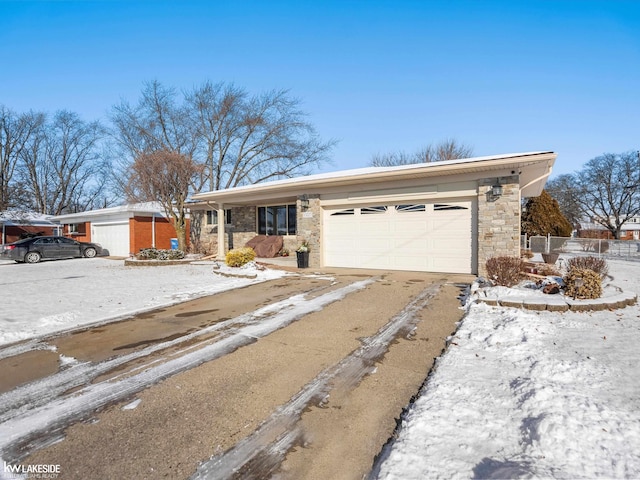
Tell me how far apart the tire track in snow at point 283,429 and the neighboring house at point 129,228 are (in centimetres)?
1784

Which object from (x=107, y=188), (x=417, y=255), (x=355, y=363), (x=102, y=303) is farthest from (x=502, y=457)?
(x=107, y=188)

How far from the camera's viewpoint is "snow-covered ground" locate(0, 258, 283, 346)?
509 cm

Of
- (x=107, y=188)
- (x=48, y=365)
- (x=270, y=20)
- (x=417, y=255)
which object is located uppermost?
(x=270, y=20)

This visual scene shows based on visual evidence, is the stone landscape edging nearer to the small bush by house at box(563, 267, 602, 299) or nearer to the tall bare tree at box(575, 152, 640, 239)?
the small bush by house at box(563, 267, 602, 299)

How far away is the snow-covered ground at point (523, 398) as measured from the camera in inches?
75.2

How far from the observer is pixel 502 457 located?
1.97 meters

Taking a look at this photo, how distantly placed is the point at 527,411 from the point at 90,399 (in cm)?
353

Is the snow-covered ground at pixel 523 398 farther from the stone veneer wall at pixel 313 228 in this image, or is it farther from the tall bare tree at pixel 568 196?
the tall bare tree at pixel 568 196

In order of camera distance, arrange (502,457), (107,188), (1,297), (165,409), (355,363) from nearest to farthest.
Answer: (502,457), (165,409), (355,363), (1,297), (107,188)

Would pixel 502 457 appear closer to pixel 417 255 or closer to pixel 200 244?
pixel 417 255

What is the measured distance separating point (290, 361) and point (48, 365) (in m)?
2.64

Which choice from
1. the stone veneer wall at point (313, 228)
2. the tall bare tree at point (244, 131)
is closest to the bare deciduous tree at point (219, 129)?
the tall bare tree at point (244, 131)

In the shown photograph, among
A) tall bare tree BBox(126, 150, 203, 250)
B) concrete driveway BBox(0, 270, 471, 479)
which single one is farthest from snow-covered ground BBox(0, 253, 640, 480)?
tall bare tree BBox(126, 150, 203, 250)

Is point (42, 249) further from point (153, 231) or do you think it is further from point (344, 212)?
point (344, 212)
